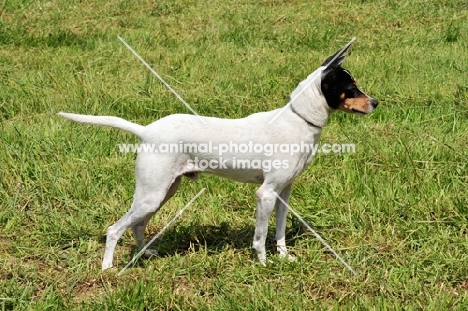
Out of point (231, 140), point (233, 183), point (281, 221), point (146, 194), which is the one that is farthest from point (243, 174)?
point (233, 183)

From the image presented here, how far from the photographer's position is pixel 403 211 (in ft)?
15.6

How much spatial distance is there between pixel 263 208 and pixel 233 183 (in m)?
1.19

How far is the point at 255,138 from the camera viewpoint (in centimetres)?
421

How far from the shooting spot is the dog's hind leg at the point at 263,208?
13.8 feet

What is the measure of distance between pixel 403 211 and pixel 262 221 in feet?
3.76

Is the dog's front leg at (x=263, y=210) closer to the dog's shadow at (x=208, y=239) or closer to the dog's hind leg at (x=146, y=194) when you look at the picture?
the dog's shadow at (x=208, y=239)

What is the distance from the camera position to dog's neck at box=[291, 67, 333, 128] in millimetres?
4148

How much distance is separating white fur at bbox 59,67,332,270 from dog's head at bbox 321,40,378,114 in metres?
0.05

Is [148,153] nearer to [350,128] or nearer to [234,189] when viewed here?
[234,189]

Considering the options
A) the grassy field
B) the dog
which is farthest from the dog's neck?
the grassy field

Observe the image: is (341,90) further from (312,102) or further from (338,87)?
(312,102)

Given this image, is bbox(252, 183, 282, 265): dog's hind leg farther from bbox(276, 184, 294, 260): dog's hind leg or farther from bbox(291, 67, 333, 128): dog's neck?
bbox(291, 67, 333, 128): dog's neck

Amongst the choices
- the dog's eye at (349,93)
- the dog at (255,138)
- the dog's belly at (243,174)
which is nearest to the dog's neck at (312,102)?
the dog at (255,138)

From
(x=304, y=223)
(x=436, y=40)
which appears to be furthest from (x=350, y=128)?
(x=436, y=40)
